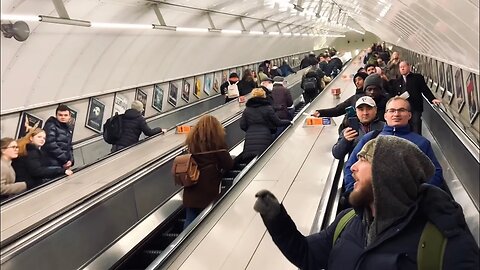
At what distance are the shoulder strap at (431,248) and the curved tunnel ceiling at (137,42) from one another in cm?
225

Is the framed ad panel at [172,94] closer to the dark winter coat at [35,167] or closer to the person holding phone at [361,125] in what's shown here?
the dark winter coat at [35,167]

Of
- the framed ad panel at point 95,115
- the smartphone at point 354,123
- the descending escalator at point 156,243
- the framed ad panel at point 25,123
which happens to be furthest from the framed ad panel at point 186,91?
the smartphone at point 354,123

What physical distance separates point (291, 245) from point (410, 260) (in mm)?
693

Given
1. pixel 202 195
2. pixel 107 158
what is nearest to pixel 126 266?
pixel 202 195

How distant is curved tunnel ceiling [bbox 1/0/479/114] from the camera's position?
6.13 m

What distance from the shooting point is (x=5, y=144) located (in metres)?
2.61

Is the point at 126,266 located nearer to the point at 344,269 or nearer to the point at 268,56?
the point at 344,269

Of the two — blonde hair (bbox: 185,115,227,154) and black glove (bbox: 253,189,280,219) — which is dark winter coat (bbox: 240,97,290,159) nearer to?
blonde hair (bbox: 185,115,227,154)

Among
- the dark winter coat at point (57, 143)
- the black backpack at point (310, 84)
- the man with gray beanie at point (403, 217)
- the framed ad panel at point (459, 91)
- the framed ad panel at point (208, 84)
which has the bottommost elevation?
the framed ad panel at point (459, 91)

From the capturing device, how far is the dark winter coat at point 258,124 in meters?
7.85

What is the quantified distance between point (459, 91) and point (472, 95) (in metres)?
1.76

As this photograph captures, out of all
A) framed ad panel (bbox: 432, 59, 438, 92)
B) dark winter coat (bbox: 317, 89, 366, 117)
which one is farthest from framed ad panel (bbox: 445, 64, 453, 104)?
dark winter coat (bbox: 317, 89, 366, 117)

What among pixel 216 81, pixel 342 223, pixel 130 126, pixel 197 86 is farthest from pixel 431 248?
pixel 216 81

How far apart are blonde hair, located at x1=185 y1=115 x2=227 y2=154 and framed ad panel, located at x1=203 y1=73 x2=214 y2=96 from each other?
13843 millimetres
